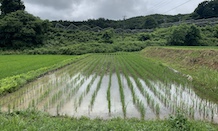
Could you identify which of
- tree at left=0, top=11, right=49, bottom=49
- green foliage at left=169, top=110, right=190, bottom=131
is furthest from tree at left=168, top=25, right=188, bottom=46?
green foliage at left=169, top=110, right=190, bottom=131

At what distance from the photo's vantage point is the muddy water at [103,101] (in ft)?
19.8

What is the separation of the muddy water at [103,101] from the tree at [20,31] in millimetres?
30747

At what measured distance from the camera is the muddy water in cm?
604

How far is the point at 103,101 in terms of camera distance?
7.33 meters

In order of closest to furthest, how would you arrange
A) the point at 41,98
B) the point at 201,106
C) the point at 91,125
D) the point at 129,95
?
the point at 91,125, the point at 201,106, the point at 41,98, the point at 129,95

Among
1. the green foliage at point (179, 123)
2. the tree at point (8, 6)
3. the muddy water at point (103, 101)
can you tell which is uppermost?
the tree at point (8, 6)

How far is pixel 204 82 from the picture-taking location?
9.59 m

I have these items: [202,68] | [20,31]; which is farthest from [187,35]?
[20,31]

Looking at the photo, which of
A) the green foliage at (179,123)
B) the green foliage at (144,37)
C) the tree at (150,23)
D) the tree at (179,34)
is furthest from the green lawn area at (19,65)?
the tree at (150,23)

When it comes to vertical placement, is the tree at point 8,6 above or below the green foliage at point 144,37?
above

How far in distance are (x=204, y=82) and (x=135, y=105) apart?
4.50m

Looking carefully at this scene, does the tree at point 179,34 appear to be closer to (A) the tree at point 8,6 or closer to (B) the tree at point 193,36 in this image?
(B) the tree at point 193,36

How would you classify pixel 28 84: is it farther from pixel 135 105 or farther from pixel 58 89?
pixel 135 105

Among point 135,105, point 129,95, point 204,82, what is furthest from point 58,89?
point 204,82
